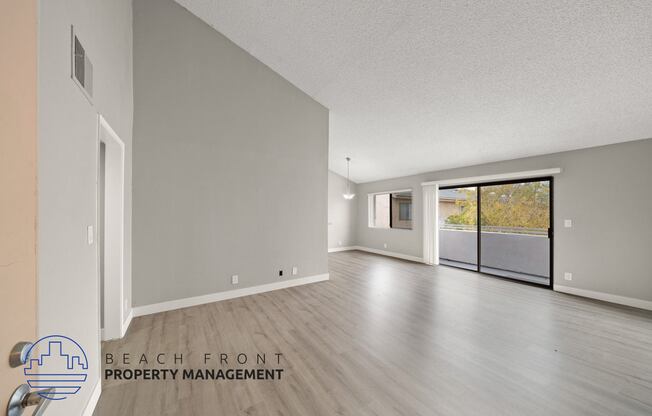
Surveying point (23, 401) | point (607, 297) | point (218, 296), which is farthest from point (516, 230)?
point (23, 401)

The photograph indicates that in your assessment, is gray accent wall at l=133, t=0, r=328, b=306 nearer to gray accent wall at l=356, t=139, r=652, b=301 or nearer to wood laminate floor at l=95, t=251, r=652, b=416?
wood laminate floor at l=95, t=251, r=652, b=416

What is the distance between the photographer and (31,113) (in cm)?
63

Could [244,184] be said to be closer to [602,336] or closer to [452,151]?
[452,151]

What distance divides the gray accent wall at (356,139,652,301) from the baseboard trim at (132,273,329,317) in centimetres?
433

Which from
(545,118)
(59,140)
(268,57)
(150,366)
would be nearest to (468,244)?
(545,118)

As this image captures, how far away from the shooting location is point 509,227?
5559 millimetres

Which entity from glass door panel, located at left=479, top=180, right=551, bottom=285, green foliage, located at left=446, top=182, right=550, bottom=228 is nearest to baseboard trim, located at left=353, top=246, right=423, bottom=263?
glass door panel, located at left=479, top=180, right=551, bottom=285

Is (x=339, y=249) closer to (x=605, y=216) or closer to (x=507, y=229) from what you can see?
(x=507, y=229)

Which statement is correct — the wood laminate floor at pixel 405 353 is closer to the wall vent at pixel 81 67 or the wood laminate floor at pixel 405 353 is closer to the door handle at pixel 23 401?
the door handle at pixel 23 401

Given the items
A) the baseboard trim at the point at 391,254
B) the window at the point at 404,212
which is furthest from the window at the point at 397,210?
the baseboard trim at the point at 391,254

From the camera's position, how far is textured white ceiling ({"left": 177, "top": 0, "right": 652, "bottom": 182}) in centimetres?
237

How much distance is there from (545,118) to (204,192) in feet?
16.4

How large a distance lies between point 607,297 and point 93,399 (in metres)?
6.29

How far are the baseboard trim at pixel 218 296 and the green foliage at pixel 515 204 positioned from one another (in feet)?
13.3
